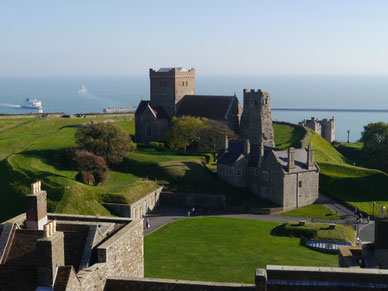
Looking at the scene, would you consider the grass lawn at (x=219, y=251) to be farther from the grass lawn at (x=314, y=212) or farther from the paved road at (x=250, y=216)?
the grass lawn at (x=314, y=212)

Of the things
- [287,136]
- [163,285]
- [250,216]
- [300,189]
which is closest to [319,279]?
[163,285]

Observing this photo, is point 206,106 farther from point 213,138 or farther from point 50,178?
point 50,178

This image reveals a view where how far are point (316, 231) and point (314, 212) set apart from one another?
9501 mm

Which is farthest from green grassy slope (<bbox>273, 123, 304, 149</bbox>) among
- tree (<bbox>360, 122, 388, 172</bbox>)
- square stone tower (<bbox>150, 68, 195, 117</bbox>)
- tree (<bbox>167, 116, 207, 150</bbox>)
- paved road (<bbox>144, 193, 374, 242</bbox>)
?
paved road (<bbox>144, 193, 374, 242</bbox>)

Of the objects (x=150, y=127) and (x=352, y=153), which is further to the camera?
(x=352, y=153)

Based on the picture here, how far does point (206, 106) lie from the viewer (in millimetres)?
76438

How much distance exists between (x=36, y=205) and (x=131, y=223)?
3.75 m

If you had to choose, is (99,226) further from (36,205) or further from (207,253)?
(207,253)

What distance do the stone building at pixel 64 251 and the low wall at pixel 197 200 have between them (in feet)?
107

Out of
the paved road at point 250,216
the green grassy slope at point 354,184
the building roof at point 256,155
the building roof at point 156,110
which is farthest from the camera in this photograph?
the building roof at point 156,110

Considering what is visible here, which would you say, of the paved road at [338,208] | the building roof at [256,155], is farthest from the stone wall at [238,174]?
the paved road at [338,208]

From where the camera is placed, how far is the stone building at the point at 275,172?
4988cm

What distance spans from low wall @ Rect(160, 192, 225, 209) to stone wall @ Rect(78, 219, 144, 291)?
1305 inches

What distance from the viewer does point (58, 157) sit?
59531 mm
